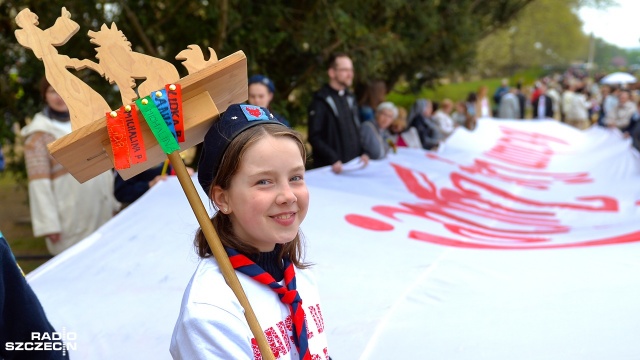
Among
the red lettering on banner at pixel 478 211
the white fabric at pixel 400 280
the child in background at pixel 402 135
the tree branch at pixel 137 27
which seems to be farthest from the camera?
the child in background at pixel 402 135

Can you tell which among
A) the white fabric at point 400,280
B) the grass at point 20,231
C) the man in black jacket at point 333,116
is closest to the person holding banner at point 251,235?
the white fabric at point 400,280

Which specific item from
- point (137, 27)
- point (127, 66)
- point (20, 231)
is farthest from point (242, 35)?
point (127, 66)

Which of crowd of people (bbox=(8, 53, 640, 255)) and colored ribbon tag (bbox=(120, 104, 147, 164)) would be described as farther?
crowd of people (bbox=(8, 53, 640, 255))

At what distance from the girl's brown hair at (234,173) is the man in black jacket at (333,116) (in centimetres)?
360

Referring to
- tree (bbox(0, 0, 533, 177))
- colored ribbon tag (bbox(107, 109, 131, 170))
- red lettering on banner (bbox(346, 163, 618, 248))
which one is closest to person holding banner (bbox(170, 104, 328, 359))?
colored ribbon tag (bbox(107, 109, 131, 170))

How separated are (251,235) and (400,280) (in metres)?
1.83

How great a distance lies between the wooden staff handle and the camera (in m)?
1.60

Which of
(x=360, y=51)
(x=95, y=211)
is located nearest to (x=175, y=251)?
(x=95, y=211)

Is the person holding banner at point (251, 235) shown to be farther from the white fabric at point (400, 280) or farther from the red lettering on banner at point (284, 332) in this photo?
the white fabric at point (400, 280)

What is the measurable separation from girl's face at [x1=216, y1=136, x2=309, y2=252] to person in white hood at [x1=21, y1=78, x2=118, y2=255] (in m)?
2.79

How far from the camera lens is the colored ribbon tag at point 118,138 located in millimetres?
1578

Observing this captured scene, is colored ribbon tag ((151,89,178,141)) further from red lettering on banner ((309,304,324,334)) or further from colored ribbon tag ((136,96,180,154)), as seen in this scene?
red lettering on banner ((309,304,324,334))

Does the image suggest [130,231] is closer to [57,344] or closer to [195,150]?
[57,344]

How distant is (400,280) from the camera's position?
135 inches
